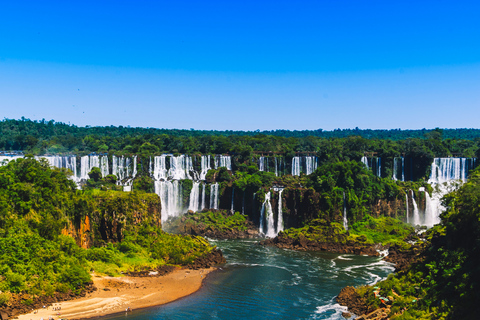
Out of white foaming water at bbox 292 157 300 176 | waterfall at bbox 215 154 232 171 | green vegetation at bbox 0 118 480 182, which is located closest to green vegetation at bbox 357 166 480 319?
green vegetation at bbox 0 118 480 182

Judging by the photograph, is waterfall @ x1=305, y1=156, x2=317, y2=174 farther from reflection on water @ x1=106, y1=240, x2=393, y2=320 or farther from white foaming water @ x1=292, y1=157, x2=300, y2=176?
reflection on water @ x1=106, y1=240, x2=393, y2=320

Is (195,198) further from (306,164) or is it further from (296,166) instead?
(306,164)

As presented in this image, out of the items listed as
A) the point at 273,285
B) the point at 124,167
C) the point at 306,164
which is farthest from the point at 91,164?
the point at 273,285

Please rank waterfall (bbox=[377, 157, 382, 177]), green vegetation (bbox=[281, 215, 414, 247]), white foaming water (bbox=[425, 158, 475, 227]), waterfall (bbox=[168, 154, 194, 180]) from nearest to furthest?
green vegetation (bbox=[281, 215, 414, 247]) < white foaming water (bbox=[425, 158, 475, 227]) < waterfall (bbox=[168, 154, 194, 180]) < waterfall (bbox=[377, 157, 382, 177])

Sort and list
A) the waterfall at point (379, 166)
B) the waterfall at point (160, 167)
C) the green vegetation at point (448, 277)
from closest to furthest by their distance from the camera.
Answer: the green vegetation at point (448, 277)
the waterfall at point (160, 167)
the waterfall at point (379, 166)

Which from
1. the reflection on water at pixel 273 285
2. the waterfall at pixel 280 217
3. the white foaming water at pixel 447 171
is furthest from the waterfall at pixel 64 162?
the white foaming water at pixel 447 171

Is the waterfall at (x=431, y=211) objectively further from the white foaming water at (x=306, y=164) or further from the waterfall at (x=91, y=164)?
the waterfall at (x=91, y=164)
